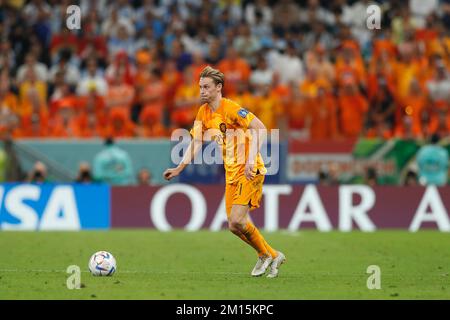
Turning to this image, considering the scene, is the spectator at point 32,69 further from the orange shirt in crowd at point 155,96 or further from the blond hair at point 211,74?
the blond hair at point 211,74

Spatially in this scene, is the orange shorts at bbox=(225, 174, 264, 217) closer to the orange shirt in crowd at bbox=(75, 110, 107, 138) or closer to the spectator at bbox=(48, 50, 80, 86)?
the orange shirt in crowd at bbox=(75, 110, 107, 138)

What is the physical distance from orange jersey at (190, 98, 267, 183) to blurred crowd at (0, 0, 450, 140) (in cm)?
955

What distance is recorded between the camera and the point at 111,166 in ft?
72.8

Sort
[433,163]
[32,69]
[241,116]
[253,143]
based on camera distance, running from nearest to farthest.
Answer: [253,143]
[241,116]
[433,163]
[32,69]

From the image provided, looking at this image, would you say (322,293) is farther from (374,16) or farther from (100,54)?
(100,54)

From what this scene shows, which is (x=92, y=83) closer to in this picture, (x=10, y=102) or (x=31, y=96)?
(x=31, y=96)

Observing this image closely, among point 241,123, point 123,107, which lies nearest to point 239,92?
point 123,107

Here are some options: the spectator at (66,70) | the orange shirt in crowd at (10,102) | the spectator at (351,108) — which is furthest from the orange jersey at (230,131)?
the spectator at (66,70)

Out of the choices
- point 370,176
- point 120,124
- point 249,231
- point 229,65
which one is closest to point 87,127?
point 120,124

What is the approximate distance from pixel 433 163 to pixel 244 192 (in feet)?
33.2
